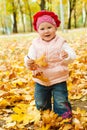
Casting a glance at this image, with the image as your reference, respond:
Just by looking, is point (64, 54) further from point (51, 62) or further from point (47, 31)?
point (47, 31)

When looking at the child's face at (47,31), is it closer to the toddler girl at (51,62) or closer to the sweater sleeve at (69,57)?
the toddler girl at (51,62)

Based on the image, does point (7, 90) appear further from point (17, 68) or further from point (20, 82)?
point (17, 68)

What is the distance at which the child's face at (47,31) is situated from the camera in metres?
3.35

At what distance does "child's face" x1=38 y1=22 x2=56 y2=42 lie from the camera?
3.35 meters

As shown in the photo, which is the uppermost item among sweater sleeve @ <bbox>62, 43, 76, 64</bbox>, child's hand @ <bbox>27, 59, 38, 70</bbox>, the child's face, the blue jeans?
the child's face

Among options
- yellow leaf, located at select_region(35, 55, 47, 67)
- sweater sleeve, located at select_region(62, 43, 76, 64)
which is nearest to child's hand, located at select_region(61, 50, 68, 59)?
sweater sleeve, located at select_region(62, 43, 76, 64)

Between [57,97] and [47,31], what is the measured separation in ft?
2.12

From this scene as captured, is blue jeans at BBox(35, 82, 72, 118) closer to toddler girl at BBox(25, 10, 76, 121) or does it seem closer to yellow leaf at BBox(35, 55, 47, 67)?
toddler girl at BBox(25, 10, 76, 121)

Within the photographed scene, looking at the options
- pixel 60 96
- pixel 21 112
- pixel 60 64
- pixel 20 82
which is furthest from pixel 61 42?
pixel 20 82

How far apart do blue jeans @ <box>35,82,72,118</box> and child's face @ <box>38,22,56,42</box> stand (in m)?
0.47

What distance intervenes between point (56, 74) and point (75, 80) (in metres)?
2.06

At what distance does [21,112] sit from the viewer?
339 cm

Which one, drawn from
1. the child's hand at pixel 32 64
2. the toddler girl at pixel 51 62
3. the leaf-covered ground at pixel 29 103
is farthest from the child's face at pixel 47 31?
the leaf-covered ground at pixel 29 103

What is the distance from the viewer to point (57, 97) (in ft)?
11.1
